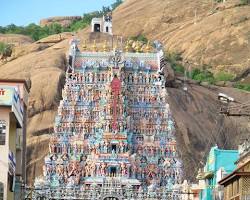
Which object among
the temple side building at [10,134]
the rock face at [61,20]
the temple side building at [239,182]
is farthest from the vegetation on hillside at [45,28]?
the temple side building at [239,182]

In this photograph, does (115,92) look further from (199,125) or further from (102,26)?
(102,26)

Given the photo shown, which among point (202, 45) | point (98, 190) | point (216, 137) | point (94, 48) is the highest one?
point (202, 45)

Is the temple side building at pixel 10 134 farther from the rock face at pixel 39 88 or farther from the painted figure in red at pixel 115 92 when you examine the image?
the rock face at pixel 39 88

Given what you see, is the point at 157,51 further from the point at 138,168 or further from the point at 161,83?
the point at 138,168

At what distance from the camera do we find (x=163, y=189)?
90562 millimetres

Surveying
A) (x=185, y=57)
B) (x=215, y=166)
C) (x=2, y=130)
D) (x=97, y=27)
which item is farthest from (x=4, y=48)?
(x=2, y=130)

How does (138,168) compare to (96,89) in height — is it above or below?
below

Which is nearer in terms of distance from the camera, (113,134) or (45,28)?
(113,134)

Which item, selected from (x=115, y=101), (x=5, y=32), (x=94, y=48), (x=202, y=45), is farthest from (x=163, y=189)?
(x=5, y=32)

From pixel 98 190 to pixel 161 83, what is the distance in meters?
12.9

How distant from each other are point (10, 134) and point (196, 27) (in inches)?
3689

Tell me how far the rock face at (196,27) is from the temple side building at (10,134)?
84.4 m

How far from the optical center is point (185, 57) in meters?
145

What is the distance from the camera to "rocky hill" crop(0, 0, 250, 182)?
344 feet
